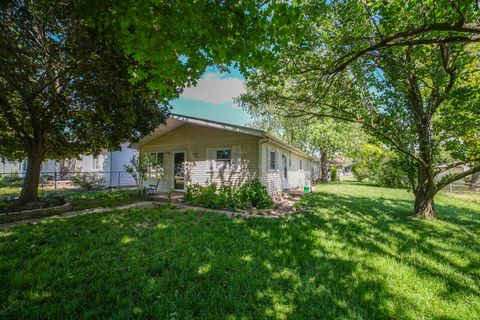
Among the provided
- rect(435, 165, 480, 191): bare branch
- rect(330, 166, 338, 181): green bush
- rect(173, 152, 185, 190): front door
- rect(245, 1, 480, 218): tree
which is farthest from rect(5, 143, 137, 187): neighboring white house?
rect(330, 166, 338, 181): green bush

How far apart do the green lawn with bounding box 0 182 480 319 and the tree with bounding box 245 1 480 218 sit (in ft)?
7.73

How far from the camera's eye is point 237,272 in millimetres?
2926

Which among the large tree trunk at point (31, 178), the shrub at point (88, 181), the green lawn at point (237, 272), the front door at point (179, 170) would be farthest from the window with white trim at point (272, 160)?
the shrub at point (88, 181)

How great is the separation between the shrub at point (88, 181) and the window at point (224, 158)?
29.9 ft

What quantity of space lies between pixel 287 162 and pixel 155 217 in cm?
933

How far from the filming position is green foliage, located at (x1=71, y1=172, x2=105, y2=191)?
501 inches

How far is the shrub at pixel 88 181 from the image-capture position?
1273 centimetres

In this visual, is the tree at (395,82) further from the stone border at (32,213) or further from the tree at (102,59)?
the stone border at (32,213)

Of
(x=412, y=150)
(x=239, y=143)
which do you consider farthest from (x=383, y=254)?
(x=239, y=143)

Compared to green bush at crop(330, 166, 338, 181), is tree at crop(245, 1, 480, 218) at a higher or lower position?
higher

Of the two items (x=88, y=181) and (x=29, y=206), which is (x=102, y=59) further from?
(x=88, y=181)

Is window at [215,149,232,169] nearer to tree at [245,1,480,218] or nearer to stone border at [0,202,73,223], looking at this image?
→ tree at [245,1,480,218]

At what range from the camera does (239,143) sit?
9281 mm

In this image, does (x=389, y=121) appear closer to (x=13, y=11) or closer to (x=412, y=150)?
(x=412, y=150)
